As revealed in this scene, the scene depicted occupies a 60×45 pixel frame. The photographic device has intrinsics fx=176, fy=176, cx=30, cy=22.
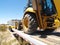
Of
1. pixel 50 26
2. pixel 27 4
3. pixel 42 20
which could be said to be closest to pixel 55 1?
pixel 42 20

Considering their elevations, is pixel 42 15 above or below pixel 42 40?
above

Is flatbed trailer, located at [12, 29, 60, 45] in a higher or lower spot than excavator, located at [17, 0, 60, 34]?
lower

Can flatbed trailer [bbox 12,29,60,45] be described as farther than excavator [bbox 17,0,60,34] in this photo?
No

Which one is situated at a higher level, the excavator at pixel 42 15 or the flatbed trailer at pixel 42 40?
the excavator at pixel 42 15

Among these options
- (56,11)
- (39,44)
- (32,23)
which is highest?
(56,11)

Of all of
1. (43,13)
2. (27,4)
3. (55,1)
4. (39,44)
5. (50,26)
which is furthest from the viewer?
(27,4)

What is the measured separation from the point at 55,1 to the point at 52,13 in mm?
864

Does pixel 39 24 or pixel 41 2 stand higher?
pixel 41 2

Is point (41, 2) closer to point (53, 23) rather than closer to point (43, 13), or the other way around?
point (43, 13)

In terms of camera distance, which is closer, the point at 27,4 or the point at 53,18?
the point at 53,18

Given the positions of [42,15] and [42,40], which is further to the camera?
[42,15]

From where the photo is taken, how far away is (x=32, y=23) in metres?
7.96

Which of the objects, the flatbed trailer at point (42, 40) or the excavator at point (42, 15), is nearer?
the flatbed trailer at point (42, 40)

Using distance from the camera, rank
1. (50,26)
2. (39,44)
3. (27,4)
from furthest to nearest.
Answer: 1. (27,4)
2. (50,26)
3. (39,44)
